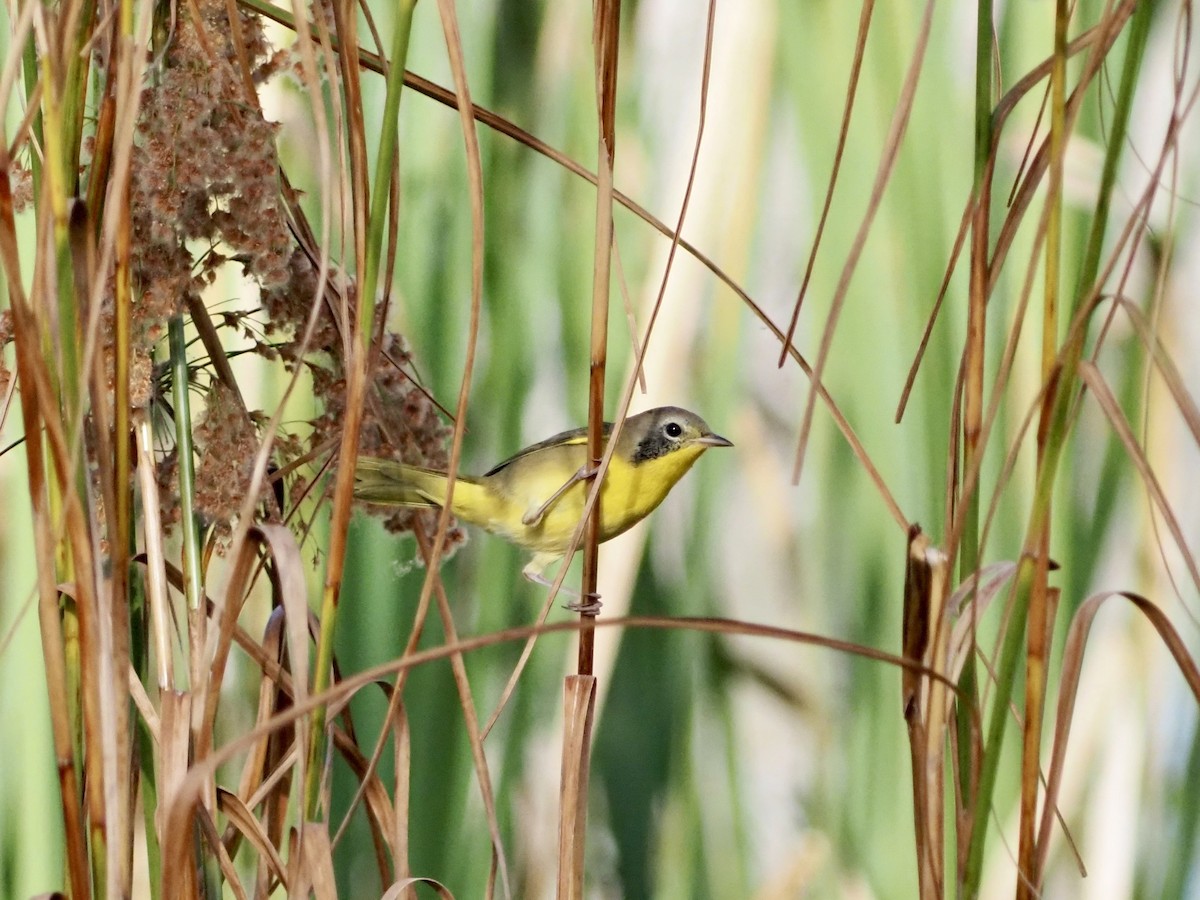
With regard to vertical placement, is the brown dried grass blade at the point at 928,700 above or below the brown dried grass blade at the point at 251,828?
above

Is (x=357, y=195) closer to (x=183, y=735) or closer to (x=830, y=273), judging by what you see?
(x=183, y=735)

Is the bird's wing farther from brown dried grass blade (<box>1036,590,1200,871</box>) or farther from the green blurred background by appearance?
brown dried grass blade (<box>1036,590,1200,871</box>)

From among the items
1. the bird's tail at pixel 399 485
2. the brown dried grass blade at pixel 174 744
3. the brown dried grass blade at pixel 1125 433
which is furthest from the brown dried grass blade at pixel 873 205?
the bird's tail at pixel 399 485

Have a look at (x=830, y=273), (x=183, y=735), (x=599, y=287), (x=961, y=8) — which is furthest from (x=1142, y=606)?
(x=961, y=8)

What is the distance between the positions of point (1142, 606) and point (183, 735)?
40 centimetres

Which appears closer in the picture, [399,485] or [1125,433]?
[1125,433]

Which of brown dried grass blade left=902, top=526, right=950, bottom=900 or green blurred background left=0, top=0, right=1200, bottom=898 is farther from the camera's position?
green blurred background left=0, top=0, right=1200, bottom=898

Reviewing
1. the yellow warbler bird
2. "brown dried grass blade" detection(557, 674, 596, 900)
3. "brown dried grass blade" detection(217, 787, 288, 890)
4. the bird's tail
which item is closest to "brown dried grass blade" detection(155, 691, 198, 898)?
"brown dried grass blade" detection(217, 787, 288, 890)

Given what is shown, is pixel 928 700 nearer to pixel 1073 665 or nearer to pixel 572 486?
pixel 1073 665

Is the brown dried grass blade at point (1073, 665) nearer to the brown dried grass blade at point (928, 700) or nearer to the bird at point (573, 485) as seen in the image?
the brown dried grass blade at point (928, 700)

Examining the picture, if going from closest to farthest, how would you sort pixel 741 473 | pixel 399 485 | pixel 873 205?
pixel 873 205 < pixel 399 485 < pixel 741 473

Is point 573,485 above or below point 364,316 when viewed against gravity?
below

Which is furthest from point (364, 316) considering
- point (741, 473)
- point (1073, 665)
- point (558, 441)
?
point (741, 473)

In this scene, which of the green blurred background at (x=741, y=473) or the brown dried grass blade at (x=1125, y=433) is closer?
the brown dried grass blade at (x=1125, y=433)
